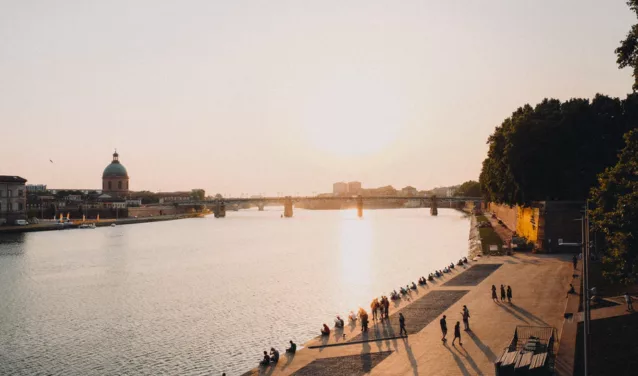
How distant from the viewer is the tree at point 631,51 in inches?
1277

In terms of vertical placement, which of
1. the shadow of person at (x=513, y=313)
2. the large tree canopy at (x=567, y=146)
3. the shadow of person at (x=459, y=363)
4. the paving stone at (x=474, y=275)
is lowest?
the shadow of person at (x=459, y=363)

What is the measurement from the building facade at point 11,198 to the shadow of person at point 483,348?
15643 centimetres

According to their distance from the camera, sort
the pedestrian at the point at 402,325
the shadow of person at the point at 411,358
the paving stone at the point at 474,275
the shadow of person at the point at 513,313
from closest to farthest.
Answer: the shadow of person at the point at 411,358 → the pedestrian at the point at 402,325 → the shadow of person at the point at 513,313 → the paving stone at the point at 474,275

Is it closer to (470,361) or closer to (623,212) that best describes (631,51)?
(623,212)

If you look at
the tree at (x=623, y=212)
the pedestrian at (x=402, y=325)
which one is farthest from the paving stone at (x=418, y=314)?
the tree at (x=623, y=212)

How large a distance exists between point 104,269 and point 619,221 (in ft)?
240

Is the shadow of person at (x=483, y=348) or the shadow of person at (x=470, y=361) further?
the shadow of person at (x=483, y=348)

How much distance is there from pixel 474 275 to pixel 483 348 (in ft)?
95.6

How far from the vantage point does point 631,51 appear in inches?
1299

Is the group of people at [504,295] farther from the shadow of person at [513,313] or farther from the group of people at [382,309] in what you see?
the group of people at [382,309]

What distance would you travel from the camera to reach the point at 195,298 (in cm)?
6231

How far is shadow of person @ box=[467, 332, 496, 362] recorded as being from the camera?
1232 inches

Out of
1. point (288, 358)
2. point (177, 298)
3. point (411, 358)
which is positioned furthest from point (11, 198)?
point (411, 358)

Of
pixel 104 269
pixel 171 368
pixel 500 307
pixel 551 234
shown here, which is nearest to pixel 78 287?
pixel 104 269
